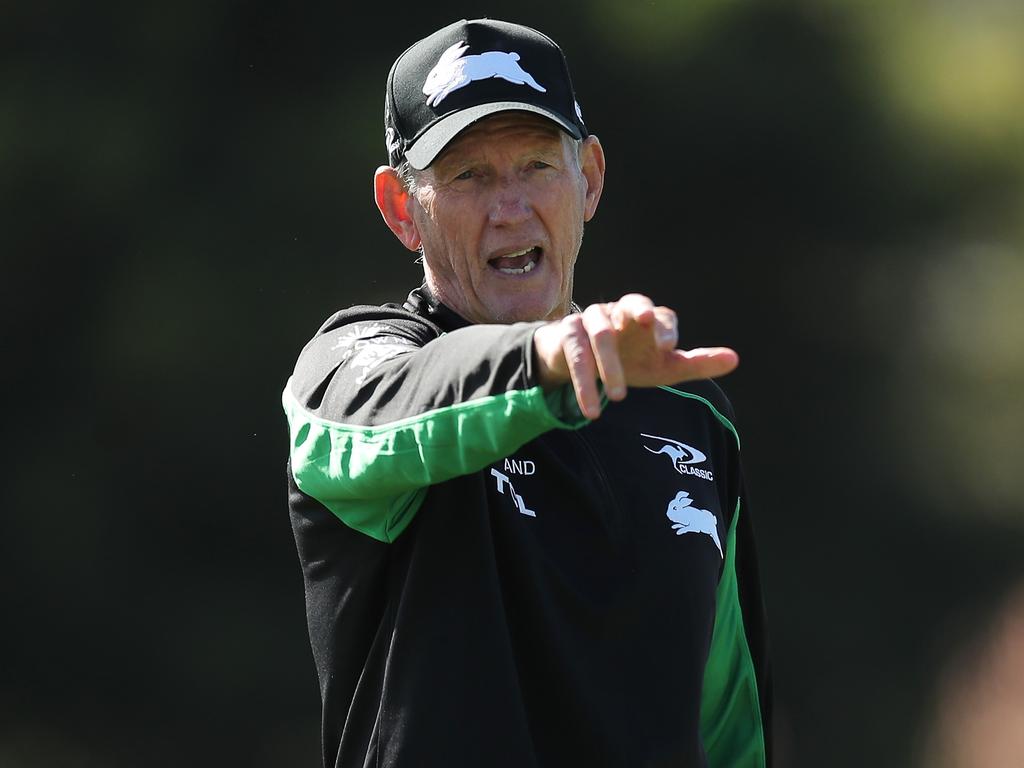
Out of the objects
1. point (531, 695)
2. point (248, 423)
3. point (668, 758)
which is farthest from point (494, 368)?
point (248, 423)

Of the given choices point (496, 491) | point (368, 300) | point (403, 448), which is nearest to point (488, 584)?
point (496, 491)

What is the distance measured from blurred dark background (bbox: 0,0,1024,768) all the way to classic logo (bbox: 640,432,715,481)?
2056mm

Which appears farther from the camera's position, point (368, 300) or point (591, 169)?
point (368, 300)

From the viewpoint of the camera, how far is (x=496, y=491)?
1590 mm

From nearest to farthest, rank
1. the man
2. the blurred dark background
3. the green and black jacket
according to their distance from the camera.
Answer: the man, the green and black jacket, the blurred dark background

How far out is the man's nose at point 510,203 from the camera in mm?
1800

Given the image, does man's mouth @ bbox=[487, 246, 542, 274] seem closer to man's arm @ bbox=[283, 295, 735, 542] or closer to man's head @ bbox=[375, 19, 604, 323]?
man's head @ bbox=[375, 19, 604, 323]

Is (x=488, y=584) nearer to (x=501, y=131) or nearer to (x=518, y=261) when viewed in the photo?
(x=518, y=261)

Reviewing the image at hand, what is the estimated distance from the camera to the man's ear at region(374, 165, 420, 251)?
1.90 metres

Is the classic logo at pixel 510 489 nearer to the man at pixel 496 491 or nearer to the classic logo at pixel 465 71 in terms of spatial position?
the man at pixel 496 491

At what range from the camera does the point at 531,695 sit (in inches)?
63.1

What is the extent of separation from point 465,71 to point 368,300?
6.93 ft

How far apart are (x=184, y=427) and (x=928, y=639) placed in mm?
2191

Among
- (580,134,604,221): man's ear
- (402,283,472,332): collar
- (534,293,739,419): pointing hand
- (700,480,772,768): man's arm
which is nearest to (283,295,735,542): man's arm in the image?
(534,293,739,419): pointing hand
